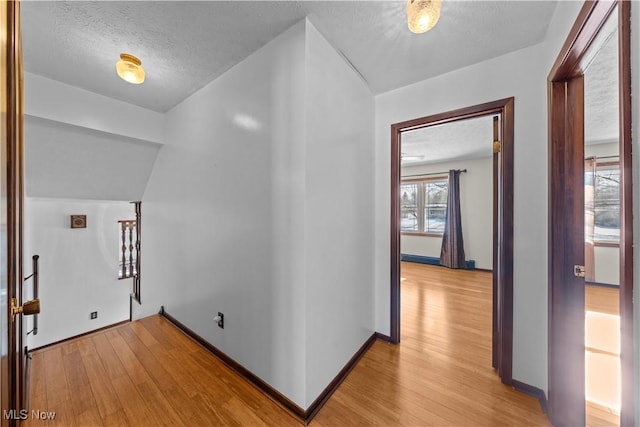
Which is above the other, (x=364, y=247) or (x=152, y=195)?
(x=152, y=195)

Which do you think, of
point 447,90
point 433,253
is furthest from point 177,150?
point 433,253

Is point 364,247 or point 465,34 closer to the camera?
point 465,34

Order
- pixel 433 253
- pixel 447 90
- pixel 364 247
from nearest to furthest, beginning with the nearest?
pixel 447 90 → pixel 364 247 → pixel 433 253

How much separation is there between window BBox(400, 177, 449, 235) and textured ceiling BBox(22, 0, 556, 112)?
4.22 meters

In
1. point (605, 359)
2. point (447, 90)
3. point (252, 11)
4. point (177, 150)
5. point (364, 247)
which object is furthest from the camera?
point (177, 150)

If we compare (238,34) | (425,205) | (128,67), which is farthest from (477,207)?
(128,67)

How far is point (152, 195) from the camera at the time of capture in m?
2.91

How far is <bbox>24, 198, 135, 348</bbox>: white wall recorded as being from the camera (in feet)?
11.0

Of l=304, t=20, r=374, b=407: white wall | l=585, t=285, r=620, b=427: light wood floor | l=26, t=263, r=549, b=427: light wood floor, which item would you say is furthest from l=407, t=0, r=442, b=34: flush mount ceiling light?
l=26, t=263, r=549, b=427: light wood floor

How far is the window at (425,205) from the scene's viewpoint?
559cm

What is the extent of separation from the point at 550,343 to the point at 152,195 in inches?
155

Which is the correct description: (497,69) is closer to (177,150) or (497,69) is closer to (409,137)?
(409,137)

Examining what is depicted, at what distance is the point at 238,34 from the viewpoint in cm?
151

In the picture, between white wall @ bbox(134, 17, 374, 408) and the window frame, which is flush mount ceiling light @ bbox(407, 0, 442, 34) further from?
the window frame
